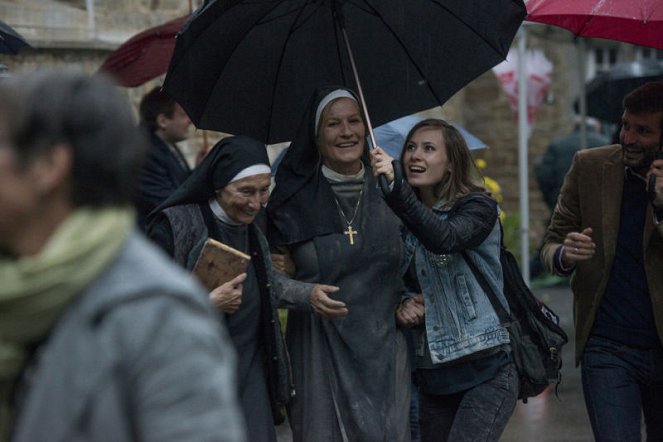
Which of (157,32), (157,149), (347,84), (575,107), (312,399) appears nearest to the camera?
(312,399)

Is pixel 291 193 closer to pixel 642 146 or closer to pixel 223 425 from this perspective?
pixel 642 146

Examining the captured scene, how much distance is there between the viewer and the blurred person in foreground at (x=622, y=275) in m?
5.05

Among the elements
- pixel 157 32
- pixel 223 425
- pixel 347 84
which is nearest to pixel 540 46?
pixel 157 32

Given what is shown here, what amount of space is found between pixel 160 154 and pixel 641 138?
295cm

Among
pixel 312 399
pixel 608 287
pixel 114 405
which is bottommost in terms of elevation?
pixel 312 399

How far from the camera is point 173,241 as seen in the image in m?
4.66

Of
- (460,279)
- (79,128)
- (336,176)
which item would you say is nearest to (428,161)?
(336,176)

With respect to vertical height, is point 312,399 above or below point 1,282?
below

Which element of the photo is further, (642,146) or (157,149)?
(157,149)

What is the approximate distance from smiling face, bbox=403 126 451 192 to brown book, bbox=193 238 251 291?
97cm

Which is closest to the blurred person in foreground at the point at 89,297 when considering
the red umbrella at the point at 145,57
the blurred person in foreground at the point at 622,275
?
the blurred person in foreground at the point at 622,275

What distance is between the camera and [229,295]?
14.8 feet

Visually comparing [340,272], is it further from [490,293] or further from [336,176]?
[490,293]

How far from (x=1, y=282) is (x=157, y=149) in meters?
5.01
